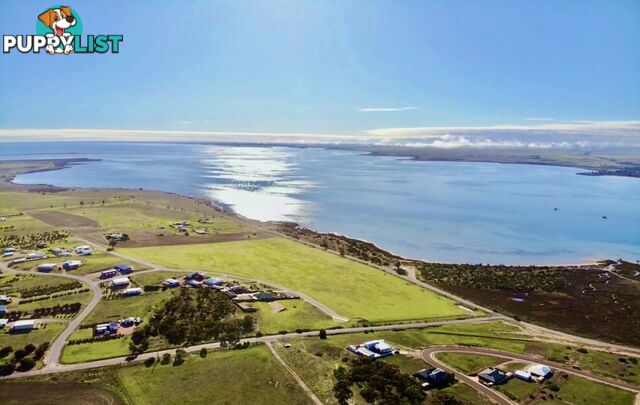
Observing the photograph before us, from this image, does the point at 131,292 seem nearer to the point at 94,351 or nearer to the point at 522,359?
the point at 94,351

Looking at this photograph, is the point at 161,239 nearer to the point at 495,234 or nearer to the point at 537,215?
the point at 495,234

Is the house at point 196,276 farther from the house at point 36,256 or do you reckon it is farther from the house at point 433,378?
the house at point 433,378

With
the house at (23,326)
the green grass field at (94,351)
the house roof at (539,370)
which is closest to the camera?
the house roof at (539,370)

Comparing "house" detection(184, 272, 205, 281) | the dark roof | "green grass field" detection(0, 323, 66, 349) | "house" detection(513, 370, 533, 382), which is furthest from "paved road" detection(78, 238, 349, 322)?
"green grass field" detection(0, 323, 66, 349)

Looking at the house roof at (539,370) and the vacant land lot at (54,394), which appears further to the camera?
the house roof at (539,370)

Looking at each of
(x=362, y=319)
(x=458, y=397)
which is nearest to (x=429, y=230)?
(x=362, y=319)

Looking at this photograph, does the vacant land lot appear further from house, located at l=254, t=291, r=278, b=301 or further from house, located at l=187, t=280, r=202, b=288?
house, located at l=187, t=280, r=202, b=288

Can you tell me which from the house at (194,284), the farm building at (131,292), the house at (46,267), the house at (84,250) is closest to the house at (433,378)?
the house at (194,284)
